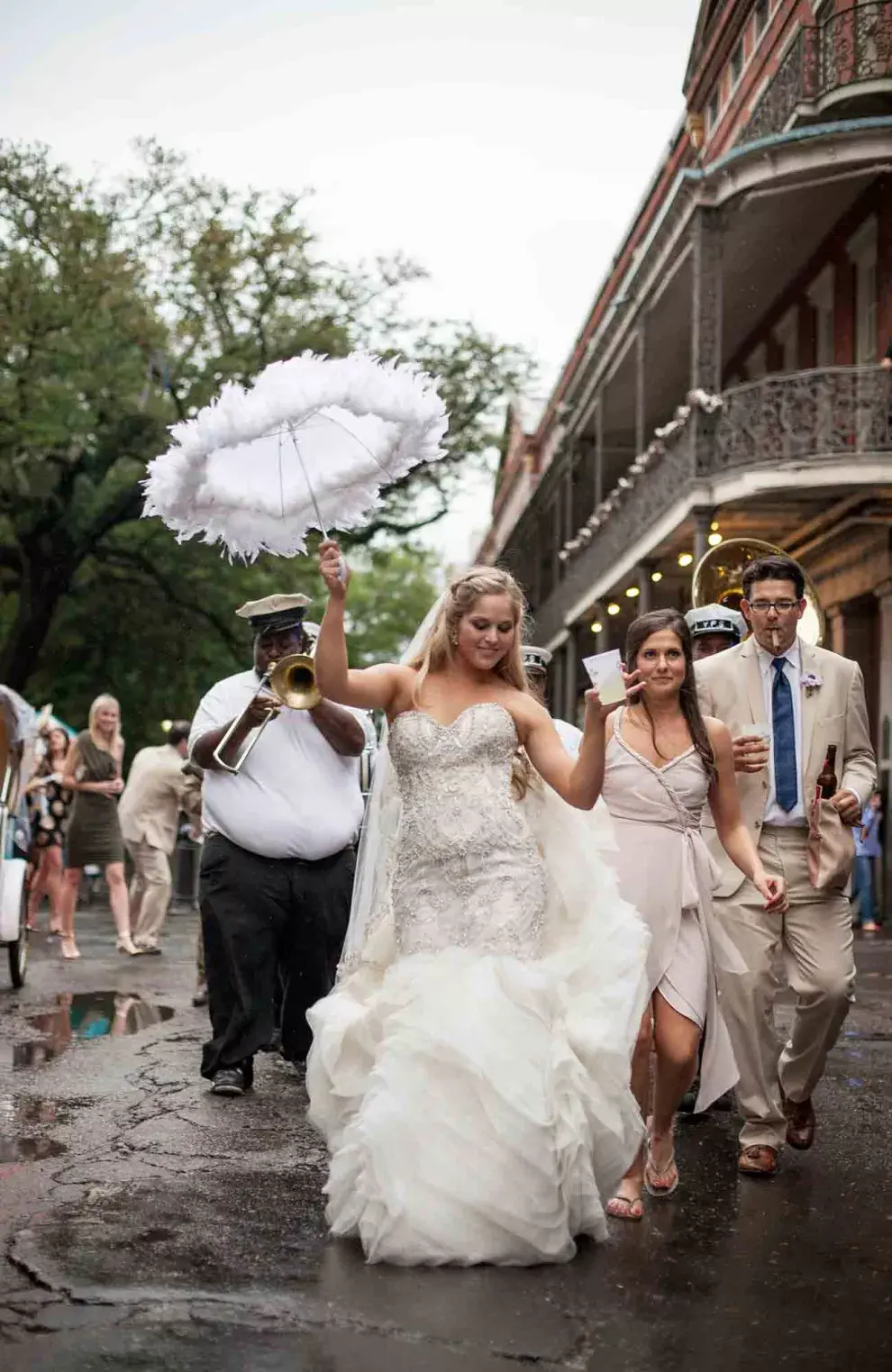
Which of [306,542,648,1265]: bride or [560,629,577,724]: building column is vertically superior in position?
[560,629,577,724]: building column

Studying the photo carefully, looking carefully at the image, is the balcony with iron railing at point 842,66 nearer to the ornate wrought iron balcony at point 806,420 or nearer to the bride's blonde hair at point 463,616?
the ornate wrought iron balcony at point 806,420

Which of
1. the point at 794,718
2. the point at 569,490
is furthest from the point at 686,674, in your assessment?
the point at 569,490

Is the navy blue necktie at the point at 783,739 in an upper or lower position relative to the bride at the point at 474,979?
upper

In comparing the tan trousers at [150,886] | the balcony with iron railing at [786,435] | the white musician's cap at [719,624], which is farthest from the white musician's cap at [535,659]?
the balcony with iron railing at [786,435]

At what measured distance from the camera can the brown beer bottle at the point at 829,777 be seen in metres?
6.96

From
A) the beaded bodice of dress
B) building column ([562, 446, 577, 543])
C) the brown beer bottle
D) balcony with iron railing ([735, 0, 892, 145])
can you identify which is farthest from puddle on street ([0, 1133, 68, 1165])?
building column ([562, 446, 577, 543])

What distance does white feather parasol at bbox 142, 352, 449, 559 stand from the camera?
664 centimetres

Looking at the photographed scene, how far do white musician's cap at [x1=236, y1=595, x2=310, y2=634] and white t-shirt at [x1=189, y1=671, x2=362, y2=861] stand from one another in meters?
0.35

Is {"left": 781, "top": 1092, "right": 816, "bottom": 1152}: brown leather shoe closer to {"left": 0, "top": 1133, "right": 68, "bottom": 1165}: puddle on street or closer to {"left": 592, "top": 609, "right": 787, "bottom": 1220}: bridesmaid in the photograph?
{"left": 592, "top": 609, "right": 787, "bottom": 1220}: bridesmaid

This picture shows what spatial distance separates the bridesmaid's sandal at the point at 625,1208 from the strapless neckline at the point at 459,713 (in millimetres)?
1480

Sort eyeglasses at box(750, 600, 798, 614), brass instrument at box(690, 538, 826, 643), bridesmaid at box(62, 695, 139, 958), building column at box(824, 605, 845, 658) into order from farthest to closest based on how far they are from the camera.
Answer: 1. building column at box(824, 605, 845, 658)
2. bridesmaid at box(62, 695, 139, 958)
3. brass instrument at box(690, 538, 826, 643)
4. eyeglasses at box(750, 600, 798, 614)

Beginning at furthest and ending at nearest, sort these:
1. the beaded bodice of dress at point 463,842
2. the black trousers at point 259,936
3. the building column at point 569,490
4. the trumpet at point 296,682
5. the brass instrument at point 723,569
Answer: the building column at point 569,490
the brass instrument at point 723,569
the black trousers at point 259,936
the trumpet at point 296,682
the beaded bodice of dress at point 463,842

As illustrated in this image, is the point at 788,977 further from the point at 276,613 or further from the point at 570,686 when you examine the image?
the point at 570,686

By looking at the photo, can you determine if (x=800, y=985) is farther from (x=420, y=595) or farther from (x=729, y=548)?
(x=420, y=595)
